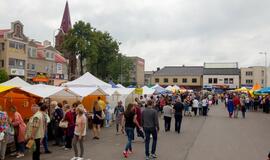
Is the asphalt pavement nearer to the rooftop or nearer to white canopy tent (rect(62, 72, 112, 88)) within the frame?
white canopy tent (rect(62, 72, 112, 88))

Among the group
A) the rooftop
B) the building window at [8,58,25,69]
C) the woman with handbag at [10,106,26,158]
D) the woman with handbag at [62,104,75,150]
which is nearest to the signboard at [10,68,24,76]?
the building window at [8,58,25,69]

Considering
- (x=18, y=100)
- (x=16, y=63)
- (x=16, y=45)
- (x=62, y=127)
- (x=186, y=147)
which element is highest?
(x=16, y=45)

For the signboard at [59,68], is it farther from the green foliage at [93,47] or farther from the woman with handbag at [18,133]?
the woman with handbag at [18,133]

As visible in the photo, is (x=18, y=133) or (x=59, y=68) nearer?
(x=18, y=133)

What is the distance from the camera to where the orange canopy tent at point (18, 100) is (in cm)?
1316

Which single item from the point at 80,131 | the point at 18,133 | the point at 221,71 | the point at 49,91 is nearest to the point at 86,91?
the point at 49,91

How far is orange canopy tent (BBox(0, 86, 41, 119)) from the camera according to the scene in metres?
13.2

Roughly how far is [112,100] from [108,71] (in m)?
41.7

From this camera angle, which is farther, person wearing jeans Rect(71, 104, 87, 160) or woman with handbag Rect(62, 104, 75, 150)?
woman with handbag Rect(62, 104, 75, 150)

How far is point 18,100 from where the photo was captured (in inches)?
611

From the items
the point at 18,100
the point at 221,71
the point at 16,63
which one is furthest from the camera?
the point at 221,71

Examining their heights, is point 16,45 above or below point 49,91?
above

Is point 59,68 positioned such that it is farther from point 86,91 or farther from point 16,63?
point 86,91

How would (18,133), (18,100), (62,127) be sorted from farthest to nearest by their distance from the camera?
(18,100) < (62,127) < (18,133)
